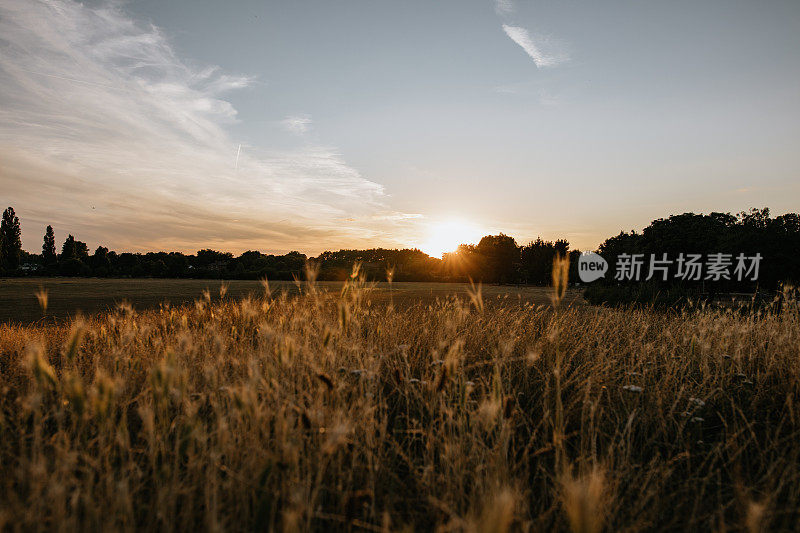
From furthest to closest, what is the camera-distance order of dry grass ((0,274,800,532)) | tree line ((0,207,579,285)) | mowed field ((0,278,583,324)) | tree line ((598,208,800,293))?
tree line ((0,207,579,285)) → tree line ((598,208,800,293)) → mowed field ((0,278,583,324)) → dry grass ((0,274,800,532))

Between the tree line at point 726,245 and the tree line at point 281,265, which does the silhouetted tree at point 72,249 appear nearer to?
the tree line at point 281,265

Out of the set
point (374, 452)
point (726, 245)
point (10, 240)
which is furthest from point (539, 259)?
point (10, 240)

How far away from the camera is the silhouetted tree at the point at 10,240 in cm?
5403

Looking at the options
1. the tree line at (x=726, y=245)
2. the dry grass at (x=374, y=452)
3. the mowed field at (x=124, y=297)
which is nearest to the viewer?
the dry grass at (x=374, y=452)

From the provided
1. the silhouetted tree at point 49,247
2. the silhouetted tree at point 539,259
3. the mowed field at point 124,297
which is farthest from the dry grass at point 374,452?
the silhouetted tree at point 49,247

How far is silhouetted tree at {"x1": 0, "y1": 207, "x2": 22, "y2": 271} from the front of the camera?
54.0m

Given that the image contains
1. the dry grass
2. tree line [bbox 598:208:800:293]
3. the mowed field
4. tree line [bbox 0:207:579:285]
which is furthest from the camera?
tree line [bbox 0:207:579:285]

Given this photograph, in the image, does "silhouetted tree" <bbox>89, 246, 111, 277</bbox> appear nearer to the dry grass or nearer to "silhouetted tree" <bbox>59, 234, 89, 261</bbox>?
"silhouetted tree" <bbox>59, 234, 89, 261</bbox>

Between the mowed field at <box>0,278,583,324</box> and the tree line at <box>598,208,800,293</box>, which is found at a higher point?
the tree line at <box>598,208,800,293</box>

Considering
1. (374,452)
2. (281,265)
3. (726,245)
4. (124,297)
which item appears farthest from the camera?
(281,265)

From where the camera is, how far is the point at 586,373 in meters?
4.47

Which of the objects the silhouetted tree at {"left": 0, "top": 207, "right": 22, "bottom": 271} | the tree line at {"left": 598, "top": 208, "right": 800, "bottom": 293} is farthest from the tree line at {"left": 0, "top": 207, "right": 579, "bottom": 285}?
the tree line at {"left": 598, "top": 208, "right": 800, "bottom": 293}

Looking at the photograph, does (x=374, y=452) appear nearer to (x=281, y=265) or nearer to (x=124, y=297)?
(x=124, y=297)

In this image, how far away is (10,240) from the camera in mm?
56812
